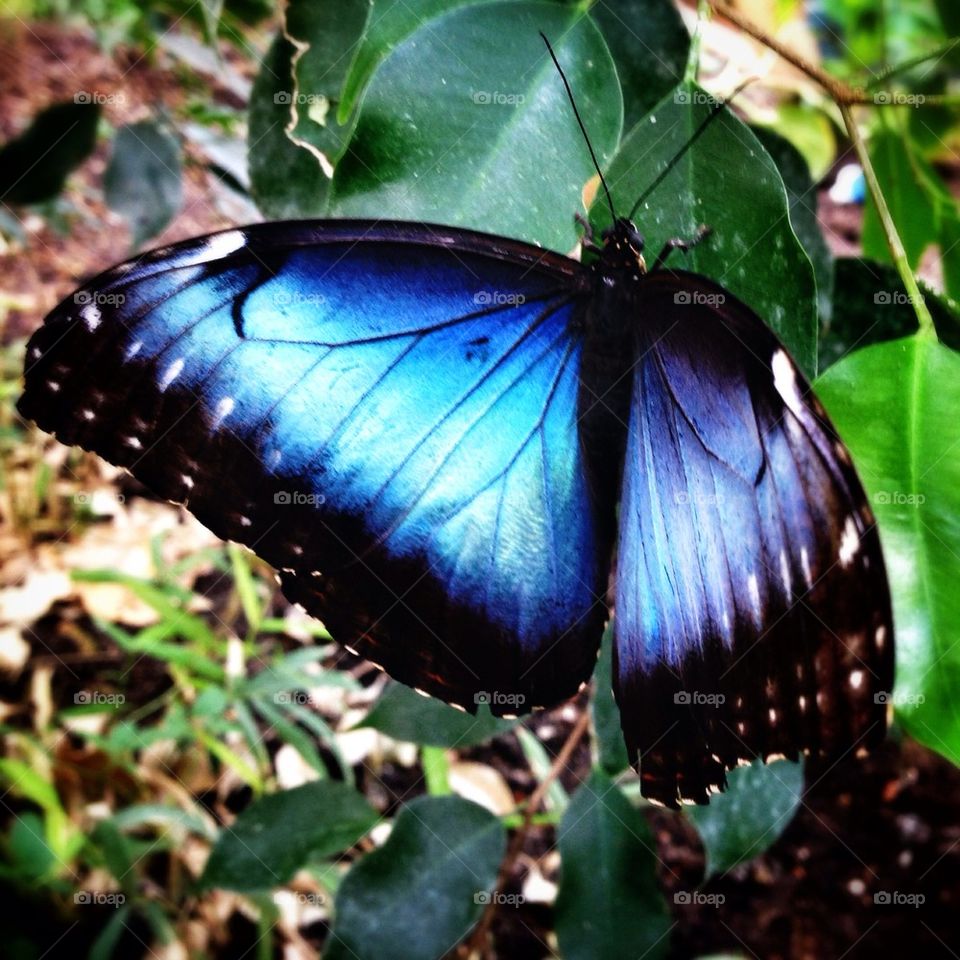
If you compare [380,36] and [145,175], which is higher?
[380,36]

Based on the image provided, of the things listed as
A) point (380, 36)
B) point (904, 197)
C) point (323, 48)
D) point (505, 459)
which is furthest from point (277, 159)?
point (904, 197)

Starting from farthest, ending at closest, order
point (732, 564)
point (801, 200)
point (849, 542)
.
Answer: point (801, 200) < point (732, 564) < point (849, 542)

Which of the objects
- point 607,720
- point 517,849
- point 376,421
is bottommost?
point 517,849

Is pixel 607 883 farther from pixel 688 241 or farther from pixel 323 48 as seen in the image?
pixel 323 48

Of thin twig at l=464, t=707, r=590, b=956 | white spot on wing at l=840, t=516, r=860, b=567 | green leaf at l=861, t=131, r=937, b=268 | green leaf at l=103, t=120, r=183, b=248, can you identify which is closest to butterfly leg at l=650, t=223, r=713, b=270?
white spot on wing at l=840, t=516, r=860, b=567

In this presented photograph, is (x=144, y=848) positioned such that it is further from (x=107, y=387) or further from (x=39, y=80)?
(x=39, y=80)

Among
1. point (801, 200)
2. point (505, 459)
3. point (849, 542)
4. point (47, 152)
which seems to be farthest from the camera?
point (47, 152)

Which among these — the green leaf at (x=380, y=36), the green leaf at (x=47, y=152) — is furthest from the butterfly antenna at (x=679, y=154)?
the green leaf at (x=47, y=152)

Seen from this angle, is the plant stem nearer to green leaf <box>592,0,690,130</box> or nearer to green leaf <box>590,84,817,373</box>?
green leaf <box>590,84,817,373</box>
